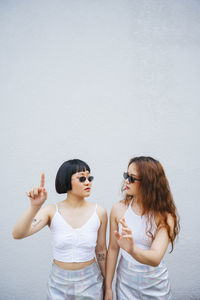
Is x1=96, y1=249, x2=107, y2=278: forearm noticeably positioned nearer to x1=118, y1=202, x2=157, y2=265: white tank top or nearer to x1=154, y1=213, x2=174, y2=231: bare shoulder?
x1=118, y1=202, x2=157, y2=265: white tank top

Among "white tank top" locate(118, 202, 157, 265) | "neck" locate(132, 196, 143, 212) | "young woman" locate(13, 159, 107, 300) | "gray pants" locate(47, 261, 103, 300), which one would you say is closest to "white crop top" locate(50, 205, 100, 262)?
"young woman" locate(13, 159, 107, 300)

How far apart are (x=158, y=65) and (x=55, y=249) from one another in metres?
2.99

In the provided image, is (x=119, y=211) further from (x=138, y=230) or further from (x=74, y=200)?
(x=74, y=200)

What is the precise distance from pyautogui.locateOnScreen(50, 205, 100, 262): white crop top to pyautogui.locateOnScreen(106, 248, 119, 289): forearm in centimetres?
24

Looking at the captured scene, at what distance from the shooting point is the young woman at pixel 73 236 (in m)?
1.77

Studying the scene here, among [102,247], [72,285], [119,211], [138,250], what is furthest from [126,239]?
[72,285]

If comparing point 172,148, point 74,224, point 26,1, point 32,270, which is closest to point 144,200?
point 74,224

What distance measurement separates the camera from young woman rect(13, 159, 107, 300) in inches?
69.9

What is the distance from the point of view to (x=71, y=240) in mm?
1776

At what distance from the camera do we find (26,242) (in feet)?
10.1

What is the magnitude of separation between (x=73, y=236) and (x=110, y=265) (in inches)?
20.1

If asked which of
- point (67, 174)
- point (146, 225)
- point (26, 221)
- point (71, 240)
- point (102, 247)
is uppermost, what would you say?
point (67, 174)

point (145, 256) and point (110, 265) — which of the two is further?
point (110, 265)

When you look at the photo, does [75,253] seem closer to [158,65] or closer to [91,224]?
[91,224]
